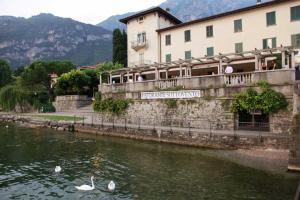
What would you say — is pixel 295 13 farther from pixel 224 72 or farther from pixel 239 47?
pixel 224 72

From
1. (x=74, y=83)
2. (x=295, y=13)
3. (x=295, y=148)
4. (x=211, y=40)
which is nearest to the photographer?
(x=295, y=148)

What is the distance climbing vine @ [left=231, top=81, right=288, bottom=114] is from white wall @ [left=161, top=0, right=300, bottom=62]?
13385mm

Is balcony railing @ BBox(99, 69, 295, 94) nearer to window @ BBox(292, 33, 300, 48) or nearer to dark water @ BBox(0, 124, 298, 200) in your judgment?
dark water @ BBox(0, 124, 298, 200)

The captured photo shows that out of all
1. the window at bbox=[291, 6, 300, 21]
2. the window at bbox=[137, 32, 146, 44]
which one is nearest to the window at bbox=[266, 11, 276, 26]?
the window at bbox=[291, 6, 300, 21]

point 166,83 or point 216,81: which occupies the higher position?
point 166,83

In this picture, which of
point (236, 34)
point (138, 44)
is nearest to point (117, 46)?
point (138, 44)

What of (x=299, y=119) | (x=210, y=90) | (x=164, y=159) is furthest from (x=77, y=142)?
(x=299, y=119)

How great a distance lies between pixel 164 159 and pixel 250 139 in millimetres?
5901

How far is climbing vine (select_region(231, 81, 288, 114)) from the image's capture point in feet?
72.6

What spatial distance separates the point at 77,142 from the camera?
1061 inches

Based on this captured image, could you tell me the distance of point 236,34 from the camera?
122 ft

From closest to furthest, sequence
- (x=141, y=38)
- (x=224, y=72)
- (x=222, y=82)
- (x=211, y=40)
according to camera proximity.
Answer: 1. (x=222, y=82)
2. (x=224, y=72)
3. (x=211, y=40)
4. (x=141, y=38)

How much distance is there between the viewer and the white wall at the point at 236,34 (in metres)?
33.7

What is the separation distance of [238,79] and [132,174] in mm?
12464
